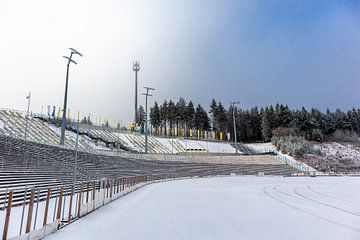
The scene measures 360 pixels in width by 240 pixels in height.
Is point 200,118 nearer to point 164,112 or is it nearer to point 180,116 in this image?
point 180,116

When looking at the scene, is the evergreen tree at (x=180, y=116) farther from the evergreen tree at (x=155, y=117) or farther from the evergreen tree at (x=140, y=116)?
the evergreen tree at (x=140, y=116)

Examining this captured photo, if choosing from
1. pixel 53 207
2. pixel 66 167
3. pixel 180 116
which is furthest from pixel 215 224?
pixel 180 116

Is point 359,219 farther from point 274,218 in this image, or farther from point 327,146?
point 327,146

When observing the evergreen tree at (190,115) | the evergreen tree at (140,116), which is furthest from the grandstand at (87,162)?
the evergreen tree at (140,116)

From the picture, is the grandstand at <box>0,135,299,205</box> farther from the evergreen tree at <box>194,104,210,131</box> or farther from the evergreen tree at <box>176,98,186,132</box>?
the evergreen tree at <box>194,104,210,131</box>

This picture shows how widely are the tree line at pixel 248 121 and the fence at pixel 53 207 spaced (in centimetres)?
7472

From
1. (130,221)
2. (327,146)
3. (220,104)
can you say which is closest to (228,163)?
(327,146)

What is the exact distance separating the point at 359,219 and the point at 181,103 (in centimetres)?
9169

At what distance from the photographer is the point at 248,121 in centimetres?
10019

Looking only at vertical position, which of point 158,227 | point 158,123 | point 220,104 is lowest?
point 158,227

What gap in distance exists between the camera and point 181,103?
99.4m

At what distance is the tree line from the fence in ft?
245

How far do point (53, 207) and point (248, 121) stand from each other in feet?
312

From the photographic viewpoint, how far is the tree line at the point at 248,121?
86469 mm
